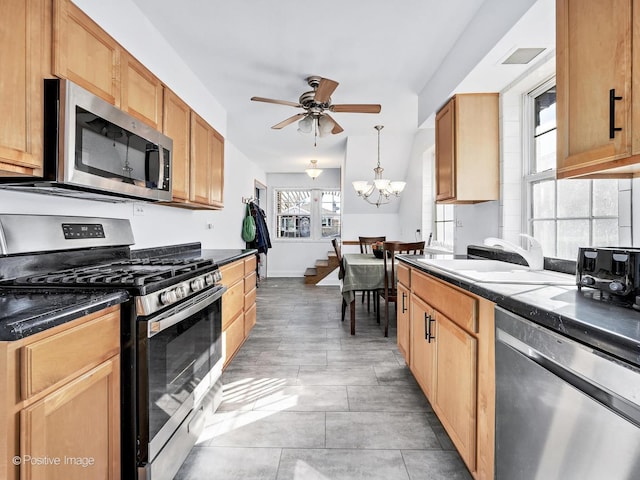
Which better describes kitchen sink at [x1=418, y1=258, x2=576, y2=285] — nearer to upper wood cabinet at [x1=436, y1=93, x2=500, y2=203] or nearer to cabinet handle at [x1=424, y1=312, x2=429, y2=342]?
cabinet handle at [x1=424, y1=312, x2=429, y2=342]

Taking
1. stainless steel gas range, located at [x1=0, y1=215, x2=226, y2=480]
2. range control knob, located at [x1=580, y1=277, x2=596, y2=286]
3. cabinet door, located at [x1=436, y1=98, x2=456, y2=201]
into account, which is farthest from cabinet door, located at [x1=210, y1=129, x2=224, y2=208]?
range control knob, located at [x1=580, y1=277, x2=596, y2=286]

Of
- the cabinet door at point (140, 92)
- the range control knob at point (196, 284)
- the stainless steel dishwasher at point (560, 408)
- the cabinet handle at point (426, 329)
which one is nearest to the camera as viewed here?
the stainless steel dishwasher at point (560, 408)

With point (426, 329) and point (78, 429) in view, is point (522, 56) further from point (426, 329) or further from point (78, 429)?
point (78, 429)

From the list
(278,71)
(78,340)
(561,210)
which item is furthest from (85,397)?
(278,71)

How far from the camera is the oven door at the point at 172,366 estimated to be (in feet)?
4.25

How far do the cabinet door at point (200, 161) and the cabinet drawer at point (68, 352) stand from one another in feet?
5.57

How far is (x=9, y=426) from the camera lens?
2.72 ft

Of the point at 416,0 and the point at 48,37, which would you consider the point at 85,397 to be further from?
the point at 416,0

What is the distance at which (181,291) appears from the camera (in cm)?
158

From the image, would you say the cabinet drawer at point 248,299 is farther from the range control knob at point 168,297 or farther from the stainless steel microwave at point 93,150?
the range control knob at point 168,297

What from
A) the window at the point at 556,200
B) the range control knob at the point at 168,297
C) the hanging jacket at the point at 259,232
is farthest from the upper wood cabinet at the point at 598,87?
the hanging jacket at the point at 259,232

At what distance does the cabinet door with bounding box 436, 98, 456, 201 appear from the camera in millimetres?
2609

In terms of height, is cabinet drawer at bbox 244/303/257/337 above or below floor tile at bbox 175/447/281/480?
above

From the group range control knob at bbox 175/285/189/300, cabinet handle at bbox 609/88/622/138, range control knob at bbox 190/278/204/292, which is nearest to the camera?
cabinet handle at bbox 609/88/622/138
